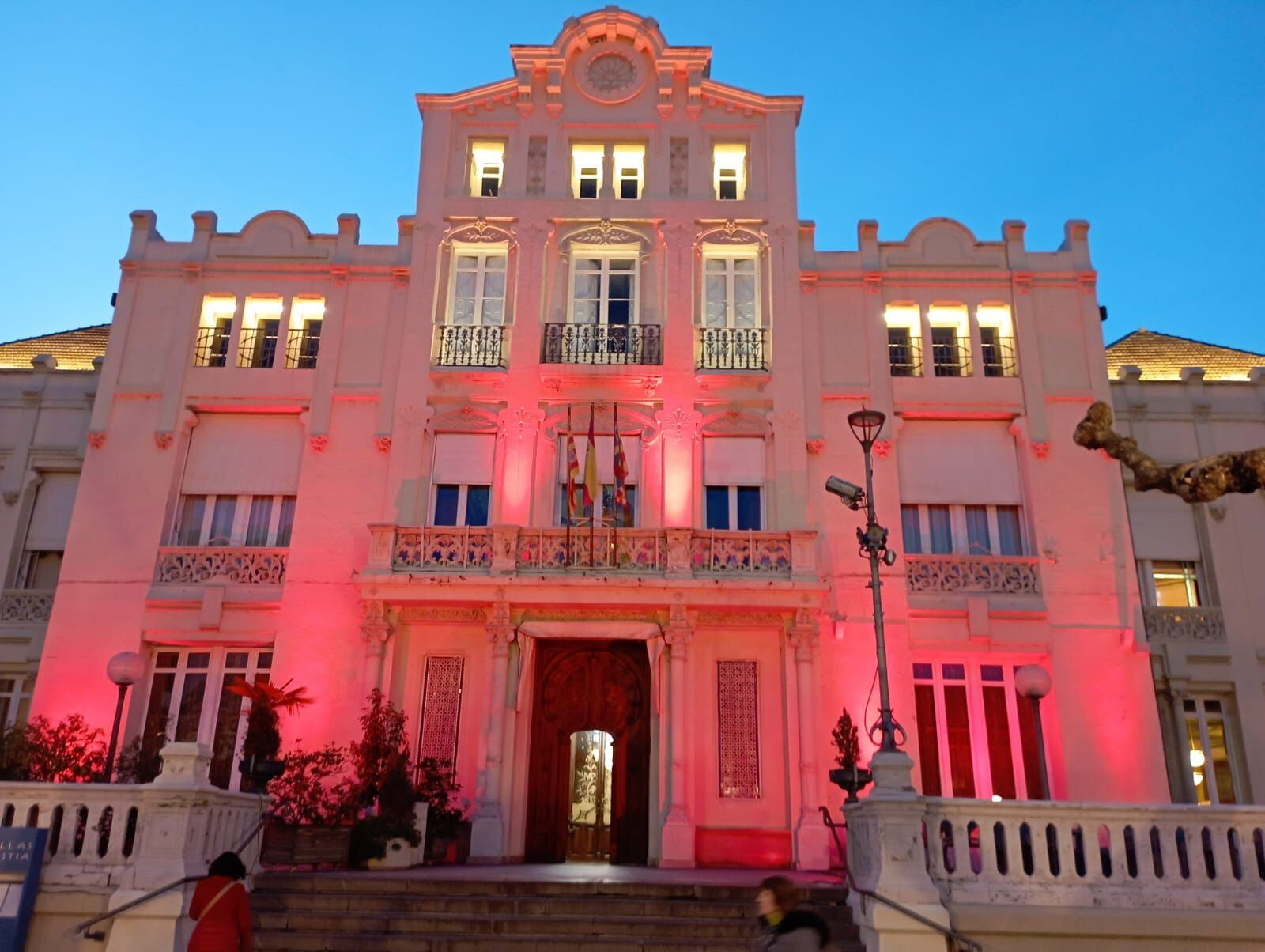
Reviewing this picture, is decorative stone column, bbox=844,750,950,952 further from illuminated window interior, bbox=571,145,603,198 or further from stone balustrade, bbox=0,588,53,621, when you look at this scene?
stone balustrade, bbox=0,588,53,621

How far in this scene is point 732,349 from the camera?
17766 millimetres

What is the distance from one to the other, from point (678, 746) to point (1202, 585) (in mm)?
9600

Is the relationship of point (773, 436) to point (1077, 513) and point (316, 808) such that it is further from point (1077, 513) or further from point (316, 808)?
point (316, 808)

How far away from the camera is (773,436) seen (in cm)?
1706

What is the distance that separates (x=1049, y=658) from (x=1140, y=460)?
912 cm

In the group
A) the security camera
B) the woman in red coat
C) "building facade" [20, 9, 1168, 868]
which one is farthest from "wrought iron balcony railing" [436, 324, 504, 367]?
the woman in red coat

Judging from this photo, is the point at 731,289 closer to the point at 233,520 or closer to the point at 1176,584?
the point at 1176,584

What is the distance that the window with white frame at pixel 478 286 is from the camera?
1830 cm

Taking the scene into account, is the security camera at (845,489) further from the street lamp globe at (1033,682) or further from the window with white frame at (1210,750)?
the window with white frame at (1210,750)

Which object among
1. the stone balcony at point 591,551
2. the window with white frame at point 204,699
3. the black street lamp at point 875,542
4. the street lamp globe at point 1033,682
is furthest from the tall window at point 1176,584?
the window with white frame at point 204,699

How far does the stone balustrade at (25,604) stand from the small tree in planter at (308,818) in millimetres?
6542

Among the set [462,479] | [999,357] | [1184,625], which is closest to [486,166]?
[462,479]

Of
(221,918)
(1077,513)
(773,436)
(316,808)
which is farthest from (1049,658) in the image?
(221,918)

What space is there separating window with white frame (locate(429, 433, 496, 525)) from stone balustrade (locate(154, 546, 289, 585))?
2653mm
